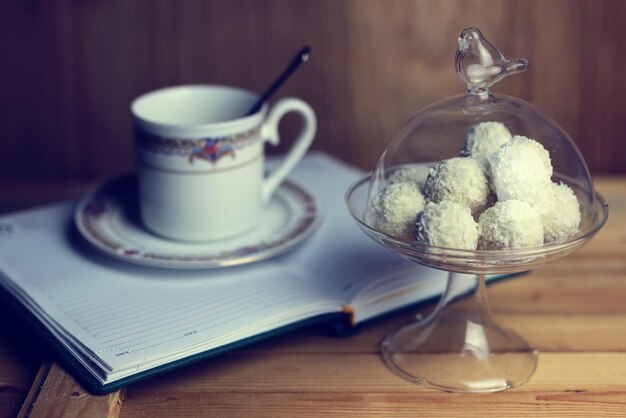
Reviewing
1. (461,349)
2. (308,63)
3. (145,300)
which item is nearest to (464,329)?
(461,349)

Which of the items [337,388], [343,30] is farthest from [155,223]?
[343,30]

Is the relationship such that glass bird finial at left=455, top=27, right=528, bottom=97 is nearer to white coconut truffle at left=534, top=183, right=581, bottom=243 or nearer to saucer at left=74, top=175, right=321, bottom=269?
white coconut truffle at left=534, top=183, right=581, bottom=243

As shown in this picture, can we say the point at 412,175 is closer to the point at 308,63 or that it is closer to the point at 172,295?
the point at 172,295

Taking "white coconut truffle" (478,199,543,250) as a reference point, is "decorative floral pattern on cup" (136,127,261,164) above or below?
below

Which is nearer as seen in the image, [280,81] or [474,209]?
[474,209]

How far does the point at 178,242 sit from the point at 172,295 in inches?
3.3

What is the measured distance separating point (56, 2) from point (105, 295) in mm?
409

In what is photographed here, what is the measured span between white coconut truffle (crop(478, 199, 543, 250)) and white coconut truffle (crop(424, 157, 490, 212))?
0.02 metres

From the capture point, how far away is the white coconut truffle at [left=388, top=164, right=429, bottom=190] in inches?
22.7

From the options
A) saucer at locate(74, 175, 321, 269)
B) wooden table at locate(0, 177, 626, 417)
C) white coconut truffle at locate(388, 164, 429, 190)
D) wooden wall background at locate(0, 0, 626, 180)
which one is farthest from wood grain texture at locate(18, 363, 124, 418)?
wooden wall background at locate(0, 0, 626, 180)

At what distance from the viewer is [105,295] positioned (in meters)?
0.63

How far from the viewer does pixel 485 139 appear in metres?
0.56

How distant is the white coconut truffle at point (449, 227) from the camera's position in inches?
20.1

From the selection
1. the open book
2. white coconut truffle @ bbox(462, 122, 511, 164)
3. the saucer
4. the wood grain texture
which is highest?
white coconut truffle @ bbox(462, 122, 511, 164)
